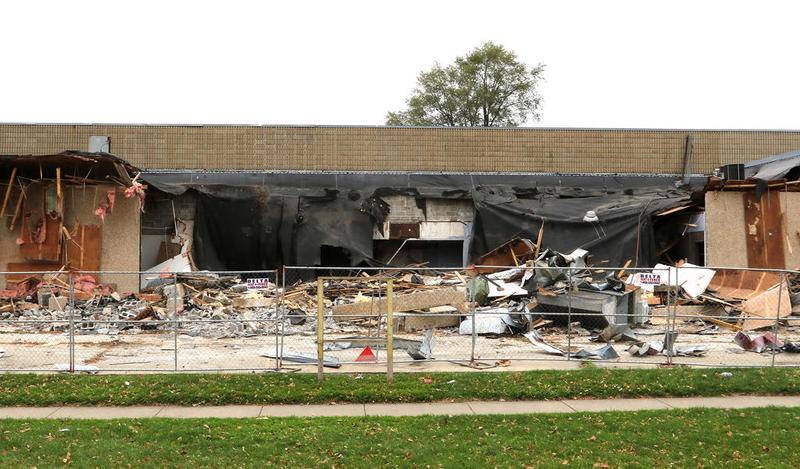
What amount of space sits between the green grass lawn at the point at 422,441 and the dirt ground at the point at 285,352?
2723mm

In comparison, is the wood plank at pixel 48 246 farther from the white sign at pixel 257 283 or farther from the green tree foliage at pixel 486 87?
the green tree foliage at pixel 486 87

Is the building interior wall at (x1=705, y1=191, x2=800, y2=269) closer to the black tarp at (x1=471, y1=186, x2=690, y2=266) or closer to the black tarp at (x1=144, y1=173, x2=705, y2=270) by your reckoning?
the black tarp at (x1=471, y1=186, x2=690, y2=266)

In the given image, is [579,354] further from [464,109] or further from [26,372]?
[464,109]

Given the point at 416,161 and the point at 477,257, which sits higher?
the point at 416,161

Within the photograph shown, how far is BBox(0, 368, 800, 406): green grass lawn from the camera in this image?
8391mm

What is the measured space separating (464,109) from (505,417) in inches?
1742

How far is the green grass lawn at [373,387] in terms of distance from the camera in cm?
839

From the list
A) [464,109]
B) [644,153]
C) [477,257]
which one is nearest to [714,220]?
[477,257]

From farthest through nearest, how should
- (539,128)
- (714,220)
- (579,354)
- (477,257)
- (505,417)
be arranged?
(539,128) → (477,257) → (714,220) → (579,354) → (505,417)

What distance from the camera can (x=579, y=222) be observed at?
67.8ft

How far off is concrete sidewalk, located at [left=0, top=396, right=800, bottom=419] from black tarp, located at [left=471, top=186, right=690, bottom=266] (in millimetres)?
11987

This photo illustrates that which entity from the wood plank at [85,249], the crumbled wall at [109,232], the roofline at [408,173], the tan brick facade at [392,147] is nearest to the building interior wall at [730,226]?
the roofline at [408,173]

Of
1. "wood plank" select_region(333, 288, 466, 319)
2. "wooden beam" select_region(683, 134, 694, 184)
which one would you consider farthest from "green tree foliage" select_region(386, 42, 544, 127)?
"wood plank" select_region(333, 288, 466, 319)

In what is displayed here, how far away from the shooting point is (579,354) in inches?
437
